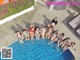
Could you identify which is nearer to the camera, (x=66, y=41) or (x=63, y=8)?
(x=66, y=41)

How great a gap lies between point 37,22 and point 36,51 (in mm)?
2727

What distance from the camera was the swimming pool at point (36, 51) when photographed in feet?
69.5

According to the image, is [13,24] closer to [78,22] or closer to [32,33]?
[32,33]

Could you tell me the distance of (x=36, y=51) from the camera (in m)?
21.5

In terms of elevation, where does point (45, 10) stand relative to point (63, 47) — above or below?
above

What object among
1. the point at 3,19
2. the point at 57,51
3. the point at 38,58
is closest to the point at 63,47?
the point at 57,51

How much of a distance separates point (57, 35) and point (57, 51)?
1.31 metres

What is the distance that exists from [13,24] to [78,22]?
5.53 metres

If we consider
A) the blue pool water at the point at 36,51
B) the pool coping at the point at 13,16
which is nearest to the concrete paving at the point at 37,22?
the pool coping at the point at 13,16

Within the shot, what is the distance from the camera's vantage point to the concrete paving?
21.7 metres

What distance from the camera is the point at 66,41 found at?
2128 centimetres

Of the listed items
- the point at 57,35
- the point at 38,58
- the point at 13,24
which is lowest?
the point at 38,58

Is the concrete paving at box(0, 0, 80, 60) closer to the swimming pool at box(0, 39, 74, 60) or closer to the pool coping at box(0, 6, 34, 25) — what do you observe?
the pool coping at box(0, 6, 34, 25)

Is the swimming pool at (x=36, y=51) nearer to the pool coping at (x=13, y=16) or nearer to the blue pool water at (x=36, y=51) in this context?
the blue pool water at (x=36, y=51)
